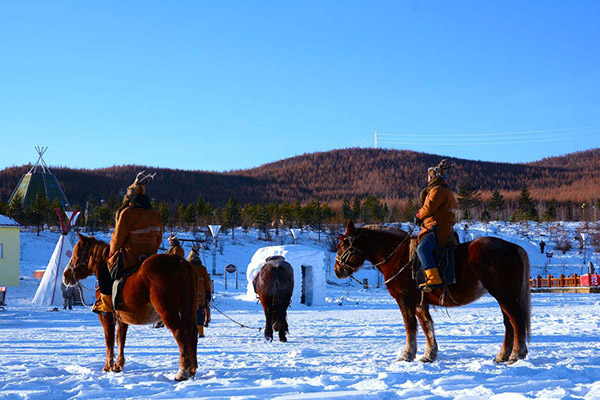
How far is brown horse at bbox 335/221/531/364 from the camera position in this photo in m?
7.24

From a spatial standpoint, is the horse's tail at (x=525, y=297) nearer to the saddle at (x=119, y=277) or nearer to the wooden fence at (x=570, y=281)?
the saddle at (x=119, y=277)

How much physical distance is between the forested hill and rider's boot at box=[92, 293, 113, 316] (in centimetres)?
9930

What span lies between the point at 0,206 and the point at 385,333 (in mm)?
47135

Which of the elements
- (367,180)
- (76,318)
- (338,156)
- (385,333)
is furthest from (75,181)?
(385,333)

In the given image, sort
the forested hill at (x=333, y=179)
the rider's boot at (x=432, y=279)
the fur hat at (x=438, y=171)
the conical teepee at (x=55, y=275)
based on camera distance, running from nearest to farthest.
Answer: the rider's boot at (x=432, y=279) < the fur hat at (x=438, y=171) < the conical teepee at (x=55, y=275) < the forested hill at (x=333, y=179)

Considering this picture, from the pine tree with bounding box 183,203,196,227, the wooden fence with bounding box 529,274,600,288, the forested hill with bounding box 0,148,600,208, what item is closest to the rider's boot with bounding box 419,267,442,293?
the wooden fence with bounding box 529,274,600,288

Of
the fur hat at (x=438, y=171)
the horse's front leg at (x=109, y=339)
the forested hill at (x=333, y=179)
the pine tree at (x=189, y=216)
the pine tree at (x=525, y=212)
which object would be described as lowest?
the horse's front leg at (x=109, y=339)

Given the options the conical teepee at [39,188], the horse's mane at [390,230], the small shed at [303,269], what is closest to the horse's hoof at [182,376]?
the horse's mane at [390,230]

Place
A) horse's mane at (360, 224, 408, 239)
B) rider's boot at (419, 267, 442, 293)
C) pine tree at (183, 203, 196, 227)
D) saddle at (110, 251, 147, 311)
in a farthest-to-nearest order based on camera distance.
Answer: pine tree at (183, 203, 196, 227)
horse's mane at (360, 224, 408, 239)
rider's boot at (419, 267, 442, 293)
saddle at (110, 251, 147, 311)

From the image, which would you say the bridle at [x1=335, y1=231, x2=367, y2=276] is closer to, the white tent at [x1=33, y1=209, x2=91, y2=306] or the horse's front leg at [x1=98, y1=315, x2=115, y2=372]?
the horse's front leg at [x1=98, y1=315, x2=115, y2=372]

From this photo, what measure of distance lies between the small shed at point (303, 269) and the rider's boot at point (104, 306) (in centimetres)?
1548

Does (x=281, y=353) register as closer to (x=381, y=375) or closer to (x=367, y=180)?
(x=381, y=375)

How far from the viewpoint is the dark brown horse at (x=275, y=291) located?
445 inches

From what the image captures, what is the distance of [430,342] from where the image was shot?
7.64 m
